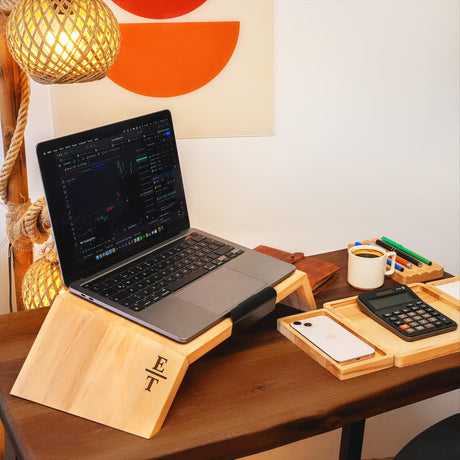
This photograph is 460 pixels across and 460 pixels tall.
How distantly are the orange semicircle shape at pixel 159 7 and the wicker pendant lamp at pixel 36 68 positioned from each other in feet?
0.69

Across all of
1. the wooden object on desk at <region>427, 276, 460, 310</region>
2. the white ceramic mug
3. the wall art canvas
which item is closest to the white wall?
the wall art canvas


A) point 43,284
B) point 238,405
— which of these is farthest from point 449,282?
Result: point 43,284

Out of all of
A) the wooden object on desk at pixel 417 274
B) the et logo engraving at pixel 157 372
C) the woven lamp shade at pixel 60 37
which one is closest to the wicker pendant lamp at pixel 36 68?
the woven lamp shade at pixel 60 37

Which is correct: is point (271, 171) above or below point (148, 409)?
above

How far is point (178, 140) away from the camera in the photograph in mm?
1435

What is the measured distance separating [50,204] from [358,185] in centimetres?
88

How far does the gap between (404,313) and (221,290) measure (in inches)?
13.6

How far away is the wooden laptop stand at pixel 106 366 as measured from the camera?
3.00 feet

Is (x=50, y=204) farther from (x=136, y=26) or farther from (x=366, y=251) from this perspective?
(x=366, y=251)

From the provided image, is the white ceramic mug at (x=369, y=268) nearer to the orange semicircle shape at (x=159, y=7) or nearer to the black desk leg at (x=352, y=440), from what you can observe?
the black desk leg at (x=352, y=440)

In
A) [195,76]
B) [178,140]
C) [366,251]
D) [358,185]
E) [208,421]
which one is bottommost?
[208,421]

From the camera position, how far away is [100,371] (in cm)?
95

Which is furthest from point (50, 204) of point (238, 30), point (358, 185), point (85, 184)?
point (358, 185)

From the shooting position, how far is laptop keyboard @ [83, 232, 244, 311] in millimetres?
1052
